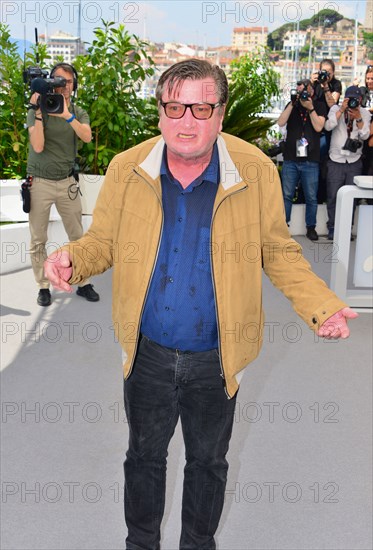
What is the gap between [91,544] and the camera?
2318mm

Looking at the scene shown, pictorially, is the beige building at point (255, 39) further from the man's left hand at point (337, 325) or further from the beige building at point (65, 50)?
the man's left hand at point (337, 325)

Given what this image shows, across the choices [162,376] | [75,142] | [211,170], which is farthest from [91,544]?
[75,142]

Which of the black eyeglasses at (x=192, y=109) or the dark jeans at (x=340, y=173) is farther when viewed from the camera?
the dark jeans at (x=340, y=173)

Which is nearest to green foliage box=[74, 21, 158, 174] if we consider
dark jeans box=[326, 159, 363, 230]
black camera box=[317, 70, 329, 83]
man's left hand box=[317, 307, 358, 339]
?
black camera box=[317, 70, 329, 83]

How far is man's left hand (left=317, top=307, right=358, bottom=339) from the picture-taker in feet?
5.91

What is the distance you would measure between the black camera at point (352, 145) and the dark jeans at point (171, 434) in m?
4.95

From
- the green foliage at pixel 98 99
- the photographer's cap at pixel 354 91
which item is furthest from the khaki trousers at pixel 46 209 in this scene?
the photographer's cap at pixel 354 91

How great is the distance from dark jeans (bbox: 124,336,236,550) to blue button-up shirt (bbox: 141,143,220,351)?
93mm

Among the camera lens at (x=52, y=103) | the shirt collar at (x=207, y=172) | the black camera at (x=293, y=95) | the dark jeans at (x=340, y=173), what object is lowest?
the dark jeans at (x=340, y=173)

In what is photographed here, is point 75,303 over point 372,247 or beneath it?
beneath

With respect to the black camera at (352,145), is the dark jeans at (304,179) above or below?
below

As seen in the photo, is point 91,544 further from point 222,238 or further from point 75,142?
point 75,142

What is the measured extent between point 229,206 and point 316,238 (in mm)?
5119

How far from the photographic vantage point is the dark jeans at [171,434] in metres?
1.92
